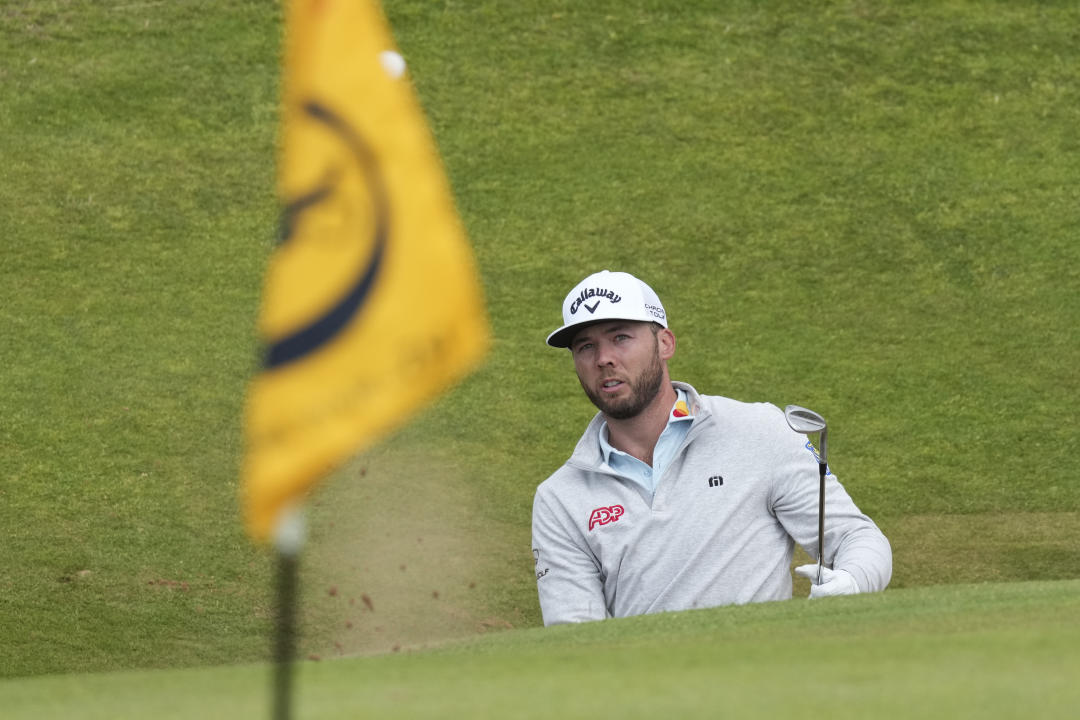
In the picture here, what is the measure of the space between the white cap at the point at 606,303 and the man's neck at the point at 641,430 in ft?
0.77

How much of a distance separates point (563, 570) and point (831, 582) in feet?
2.46

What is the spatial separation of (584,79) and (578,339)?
5796 millimetres

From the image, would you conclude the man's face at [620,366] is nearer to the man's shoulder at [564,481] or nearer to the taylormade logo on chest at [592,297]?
the taylormade logo on chest at [592,297]

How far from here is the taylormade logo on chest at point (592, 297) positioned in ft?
15.6

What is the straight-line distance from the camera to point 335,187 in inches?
93.5

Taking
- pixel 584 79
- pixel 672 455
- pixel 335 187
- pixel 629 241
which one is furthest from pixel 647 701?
pixel 584 79

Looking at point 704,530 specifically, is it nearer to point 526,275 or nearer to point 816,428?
point 816,428

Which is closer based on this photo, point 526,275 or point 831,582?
point 831,582

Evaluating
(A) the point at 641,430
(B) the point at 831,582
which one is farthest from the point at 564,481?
(B) the point at 831,582

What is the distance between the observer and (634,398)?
4730 mm

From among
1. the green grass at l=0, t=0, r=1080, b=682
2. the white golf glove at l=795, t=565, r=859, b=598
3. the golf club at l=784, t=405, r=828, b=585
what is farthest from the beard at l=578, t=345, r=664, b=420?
the green grass at l=0, t=0, r=1080, b=682

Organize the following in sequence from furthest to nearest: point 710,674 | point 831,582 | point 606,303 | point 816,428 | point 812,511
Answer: point 606,303, point 812,511, point 816,428, point 831,582, point 710,674

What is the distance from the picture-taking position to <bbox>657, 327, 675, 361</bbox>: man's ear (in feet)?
16.2

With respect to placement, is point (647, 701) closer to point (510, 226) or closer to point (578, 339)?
point (578, 339)
